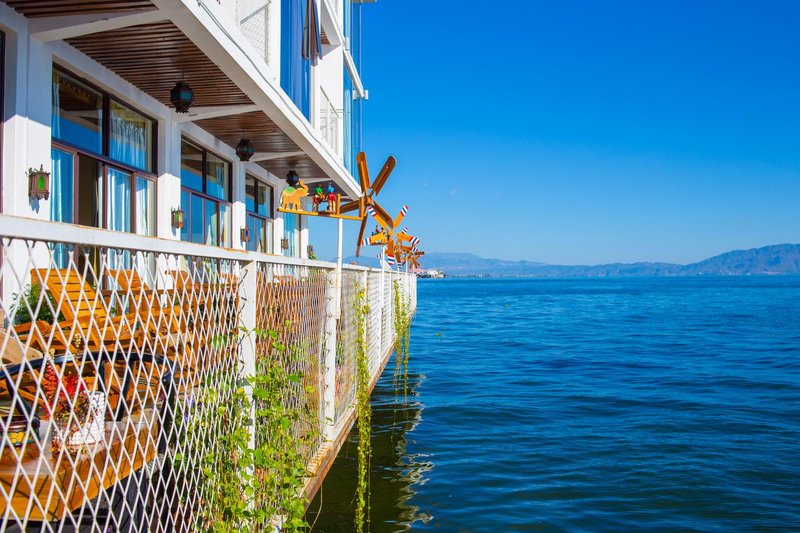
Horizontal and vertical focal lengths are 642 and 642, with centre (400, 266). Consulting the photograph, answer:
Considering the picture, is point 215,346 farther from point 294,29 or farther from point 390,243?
point 390,243

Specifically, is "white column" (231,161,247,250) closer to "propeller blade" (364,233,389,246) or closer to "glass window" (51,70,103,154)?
"glass window" (51,70,103,154)

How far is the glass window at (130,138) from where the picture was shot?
7.58m

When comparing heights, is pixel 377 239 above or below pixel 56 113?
below

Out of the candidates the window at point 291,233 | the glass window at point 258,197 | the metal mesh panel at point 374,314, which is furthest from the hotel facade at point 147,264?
the window at point 291,233

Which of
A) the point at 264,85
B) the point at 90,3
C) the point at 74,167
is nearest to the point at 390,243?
the point at 264,85

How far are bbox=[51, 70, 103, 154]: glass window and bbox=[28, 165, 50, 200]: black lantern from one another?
0.70 metres

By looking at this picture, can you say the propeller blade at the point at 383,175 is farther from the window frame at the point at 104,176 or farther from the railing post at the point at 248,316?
the railing post at the point at 248,316

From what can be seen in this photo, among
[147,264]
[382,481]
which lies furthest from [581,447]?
[147,264]

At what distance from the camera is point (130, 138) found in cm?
797

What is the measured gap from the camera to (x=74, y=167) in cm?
671

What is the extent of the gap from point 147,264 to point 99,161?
5.68m

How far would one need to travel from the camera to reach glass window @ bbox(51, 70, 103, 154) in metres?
6.46

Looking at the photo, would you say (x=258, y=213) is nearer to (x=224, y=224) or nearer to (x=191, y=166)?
(x=224, y=224)

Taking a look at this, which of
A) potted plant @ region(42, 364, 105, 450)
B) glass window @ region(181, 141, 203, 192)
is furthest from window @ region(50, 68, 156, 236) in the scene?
potted plant @ region(42, 364, 105, 450)
